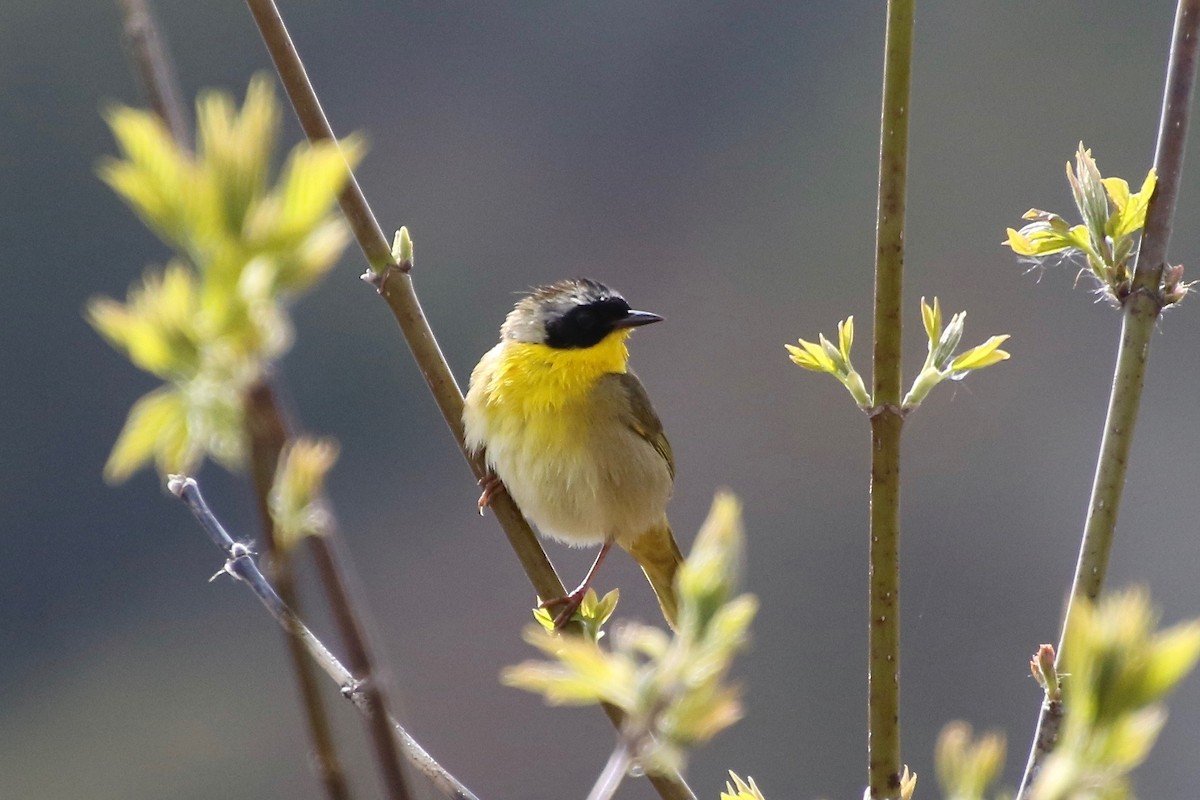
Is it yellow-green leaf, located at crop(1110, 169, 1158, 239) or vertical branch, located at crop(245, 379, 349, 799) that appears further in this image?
yellow-green leaf, located at crop(1110, 169, 1158, 239)

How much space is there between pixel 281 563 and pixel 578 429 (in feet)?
9.29

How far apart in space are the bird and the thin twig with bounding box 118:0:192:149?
2.19 m

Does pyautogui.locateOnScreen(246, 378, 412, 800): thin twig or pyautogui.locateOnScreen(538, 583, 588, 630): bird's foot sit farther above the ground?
pyautogui.locateOnScreen(246, 378, 412, 800): thin twig

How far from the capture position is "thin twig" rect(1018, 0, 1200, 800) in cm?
162

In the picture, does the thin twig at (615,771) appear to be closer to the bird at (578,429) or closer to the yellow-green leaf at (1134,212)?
the yellow-green leaf at (1134,212)

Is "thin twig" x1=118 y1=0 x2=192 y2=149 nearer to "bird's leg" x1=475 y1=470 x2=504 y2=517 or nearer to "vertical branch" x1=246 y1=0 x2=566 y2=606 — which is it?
"vertical branch" x1=246 y1=0 x2=566 y2=606

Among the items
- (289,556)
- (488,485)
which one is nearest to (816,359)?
(289,556)

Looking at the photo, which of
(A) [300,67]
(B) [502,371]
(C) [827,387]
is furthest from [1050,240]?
(C) [827,387]

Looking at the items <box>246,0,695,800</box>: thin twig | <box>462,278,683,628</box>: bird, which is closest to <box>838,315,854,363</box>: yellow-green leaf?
<box>246,0,695,800</box>: thin twig

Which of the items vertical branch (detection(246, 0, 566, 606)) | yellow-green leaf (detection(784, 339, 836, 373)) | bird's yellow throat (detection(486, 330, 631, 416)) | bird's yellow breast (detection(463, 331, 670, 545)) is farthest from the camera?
bird's yellow throat (detection(486, 330, 631, 416))

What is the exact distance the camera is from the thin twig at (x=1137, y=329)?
1622mm

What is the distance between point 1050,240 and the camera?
1744 mm

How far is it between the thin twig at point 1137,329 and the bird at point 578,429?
1789 millimetres

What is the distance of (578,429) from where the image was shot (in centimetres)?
357
